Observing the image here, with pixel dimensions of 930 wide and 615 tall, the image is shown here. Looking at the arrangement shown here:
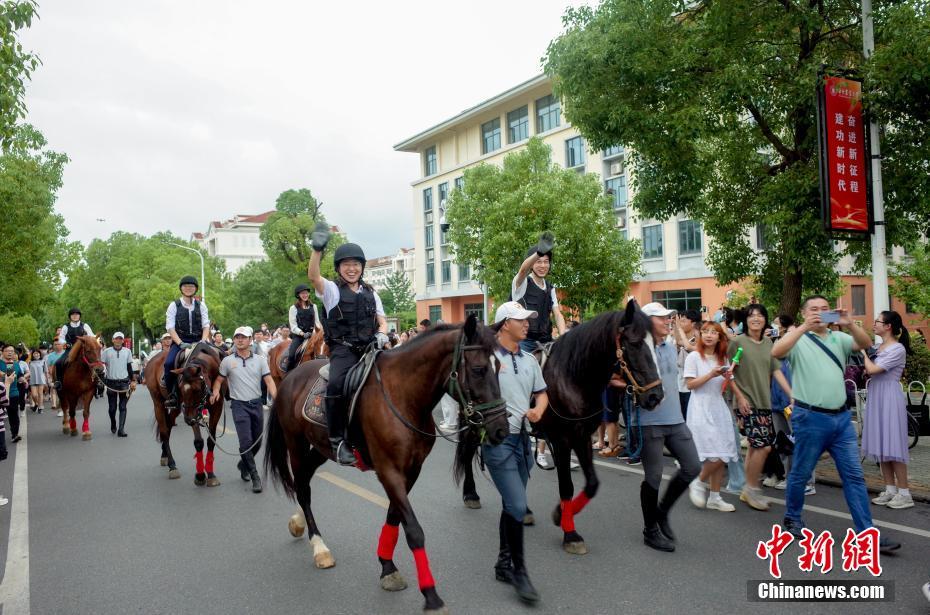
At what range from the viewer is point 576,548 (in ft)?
18.9

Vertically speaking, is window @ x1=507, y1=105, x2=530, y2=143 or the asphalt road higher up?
window @ x1=507, y1=105, x2=530, y2=143

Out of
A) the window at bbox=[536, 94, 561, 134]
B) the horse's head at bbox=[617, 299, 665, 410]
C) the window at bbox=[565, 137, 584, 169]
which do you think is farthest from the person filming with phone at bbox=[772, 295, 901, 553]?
the window at bbox=[536, 94, 561, 134]

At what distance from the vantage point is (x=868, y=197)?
33.3ft

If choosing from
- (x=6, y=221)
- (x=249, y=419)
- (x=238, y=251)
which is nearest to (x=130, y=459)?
(x=249, y=419)

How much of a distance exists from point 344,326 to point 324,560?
1858mm

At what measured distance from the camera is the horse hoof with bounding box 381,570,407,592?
5.02m

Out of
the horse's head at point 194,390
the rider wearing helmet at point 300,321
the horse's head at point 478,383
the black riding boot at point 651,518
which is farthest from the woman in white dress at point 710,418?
the horse's head at point 194,390

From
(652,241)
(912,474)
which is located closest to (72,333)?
(912,474)

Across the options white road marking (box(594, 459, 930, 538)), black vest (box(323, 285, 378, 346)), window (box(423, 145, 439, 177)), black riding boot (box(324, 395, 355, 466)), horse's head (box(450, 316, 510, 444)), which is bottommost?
white road marking (box(594, 459, 930, 538))

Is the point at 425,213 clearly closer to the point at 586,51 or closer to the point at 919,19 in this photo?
the point at 586,51

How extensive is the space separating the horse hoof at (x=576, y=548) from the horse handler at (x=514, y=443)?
695mm

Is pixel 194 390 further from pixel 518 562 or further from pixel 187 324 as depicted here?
pixel 518 562

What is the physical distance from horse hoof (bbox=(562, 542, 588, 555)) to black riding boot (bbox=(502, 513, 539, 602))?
937mm

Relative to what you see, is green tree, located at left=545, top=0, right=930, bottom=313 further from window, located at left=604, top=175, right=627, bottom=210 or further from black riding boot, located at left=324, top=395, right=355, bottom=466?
window, located at left=604, top=175, right=627, bottom=210
